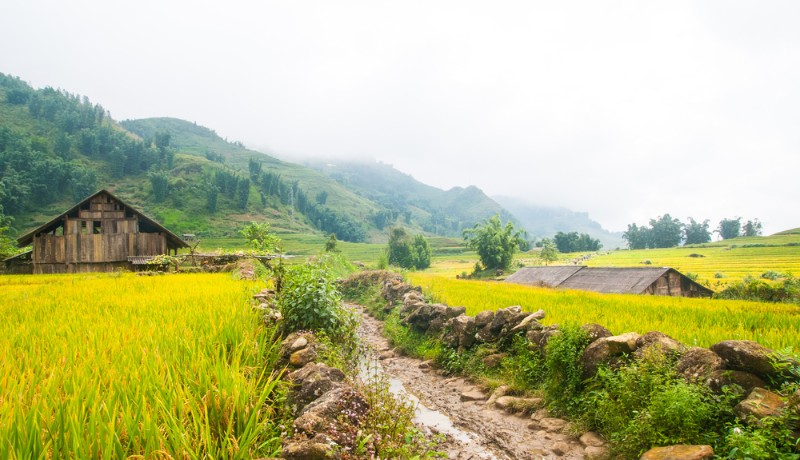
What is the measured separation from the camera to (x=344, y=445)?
3.72 m

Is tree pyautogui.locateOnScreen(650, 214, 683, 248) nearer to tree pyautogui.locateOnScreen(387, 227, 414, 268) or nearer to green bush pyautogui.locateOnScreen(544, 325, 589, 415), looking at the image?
tree pyautogui.locateOnScreen(387, 227, 414, 268)

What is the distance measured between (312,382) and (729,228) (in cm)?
13410

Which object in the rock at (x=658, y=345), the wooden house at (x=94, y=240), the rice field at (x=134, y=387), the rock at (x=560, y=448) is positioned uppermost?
the wooden house at (x=94, y=240)

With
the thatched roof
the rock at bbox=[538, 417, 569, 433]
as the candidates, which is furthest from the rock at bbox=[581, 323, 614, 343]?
the thatched roof

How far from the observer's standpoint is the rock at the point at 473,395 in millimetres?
8195

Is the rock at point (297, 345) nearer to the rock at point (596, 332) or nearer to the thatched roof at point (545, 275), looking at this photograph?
the rock at point (596, 332)

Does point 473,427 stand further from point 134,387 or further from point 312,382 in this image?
point 134,387

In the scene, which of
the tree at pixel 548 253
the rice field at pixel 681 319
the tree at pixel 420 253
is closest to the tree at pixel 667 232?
the tree at pixel 548 253

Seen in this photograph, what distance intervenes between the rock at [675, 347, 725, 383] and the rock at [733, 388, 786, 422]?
19.9 inches

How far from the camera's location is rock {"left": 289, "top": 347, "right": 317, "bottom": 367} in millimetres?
6168

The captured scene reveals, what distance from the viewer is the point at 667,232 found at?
103938 millimetres

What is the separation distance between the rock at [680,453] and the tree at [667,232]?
118 meters

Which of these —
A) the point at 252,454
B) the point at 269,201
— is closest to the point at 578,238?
the point at 269,201

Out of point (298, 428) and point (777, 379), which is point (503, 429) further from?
point (298, 428)
